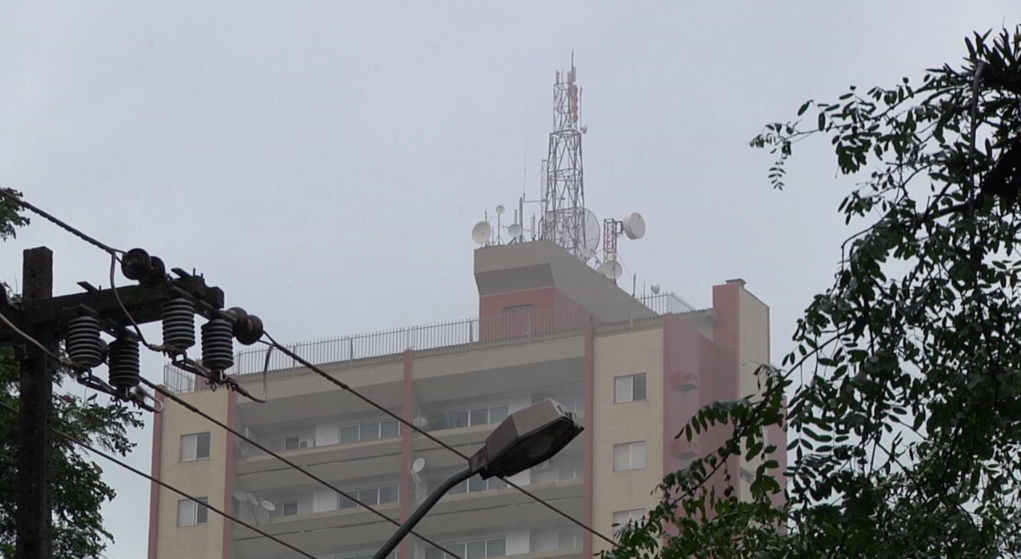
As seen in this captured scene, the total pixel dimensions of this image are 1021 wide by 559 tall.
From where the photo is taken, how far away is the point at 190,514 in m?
81.8

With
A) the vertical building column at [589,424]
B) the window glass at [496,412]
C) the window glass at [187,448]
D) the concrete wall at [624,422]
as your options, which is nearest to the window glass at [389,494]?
the window glass at [496,412]

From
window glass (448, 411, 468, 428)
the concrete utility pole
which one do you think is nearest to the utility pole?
the concrete utility pole

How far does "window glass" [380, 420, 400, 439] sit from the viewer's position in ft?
271

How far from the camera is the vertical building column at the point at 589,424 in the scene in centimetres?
7469

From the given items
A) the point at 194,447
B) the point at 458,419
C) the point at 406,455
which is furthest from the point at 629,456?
the point at 194,447

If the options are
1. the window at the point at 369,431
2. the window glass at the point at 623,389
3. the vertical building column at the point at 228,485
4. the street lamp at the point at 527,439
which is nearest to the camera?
the street lamp at the point at 527,439

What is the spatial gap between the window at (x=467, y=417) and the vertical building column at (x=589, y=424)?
5439 millimetres

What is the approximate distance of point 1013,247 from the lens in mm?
8547

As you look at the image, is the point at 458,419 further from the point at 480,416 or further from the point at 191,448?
the point at 191,448

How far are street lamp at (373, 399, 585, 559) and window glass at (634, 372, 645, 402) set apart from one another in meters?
67.4

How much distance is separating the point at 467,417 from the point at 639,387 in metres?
9.19

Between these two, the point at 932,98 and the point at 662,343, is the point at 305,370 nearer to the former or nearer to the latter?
the point at 662,343

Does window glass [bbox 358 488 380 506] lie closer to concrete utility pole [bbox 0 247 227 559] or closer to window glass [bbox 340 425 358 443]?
window glass [bbox 340 425 358 443]

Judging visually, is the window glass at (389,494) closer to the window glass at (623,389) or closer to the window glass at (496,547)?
the window glass at (496,547)
